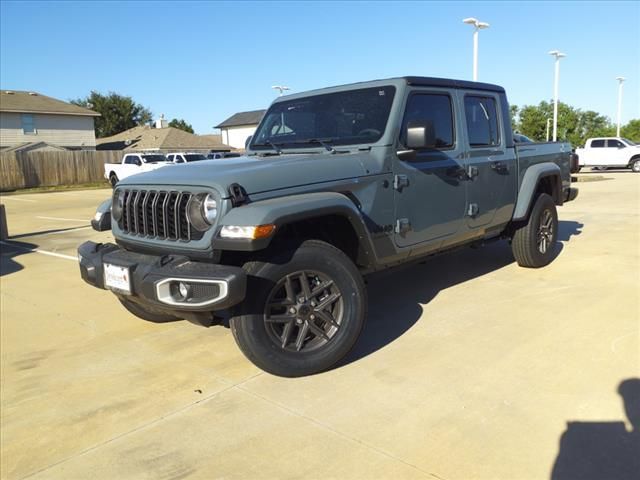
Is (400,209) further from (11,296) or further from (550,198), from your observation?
(11,296)

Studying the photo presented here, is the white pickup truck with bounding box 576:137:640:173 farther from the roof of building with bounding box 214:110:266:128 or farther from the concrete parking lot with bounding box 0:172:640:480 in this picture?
the roof of building with bounding box 214:110:266:128

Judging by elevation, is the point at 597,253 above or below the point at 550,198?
below

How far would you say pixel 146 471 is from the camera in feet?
8.71

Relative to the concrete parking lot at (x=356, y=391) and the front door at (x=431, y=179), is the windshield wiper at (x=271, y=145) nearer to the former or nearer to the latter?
the front door at (x=431, y=179)

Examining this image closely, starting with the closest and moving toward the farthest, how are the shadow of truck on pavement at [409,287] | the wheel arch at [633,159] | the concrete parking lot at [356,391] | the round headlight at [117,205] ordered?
the concrete parking lot at [356,391], the round headlight at [117,205], the shadow of truck on pavement at [409,287], the wheel arch at [633,159]

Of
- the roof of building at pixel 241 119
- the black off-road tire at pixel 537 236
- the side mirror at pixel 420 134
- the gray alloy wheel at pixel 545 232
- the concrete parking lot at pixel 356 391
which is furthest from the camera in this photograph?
the roof of building at pixel 241 119

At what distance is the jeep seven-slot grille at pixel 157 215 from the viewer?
3484 millimetres

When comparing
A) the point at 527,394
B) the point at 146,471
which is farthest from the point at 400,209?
the point at 146,471

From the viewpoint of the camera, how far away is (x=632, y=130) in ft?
156

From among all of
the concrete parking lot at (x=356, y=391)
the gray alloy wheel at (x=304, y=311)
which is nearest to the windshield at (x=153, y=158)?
the concrete parking lot at (x=356, y=391)

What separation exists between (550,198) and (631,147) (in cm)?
2388

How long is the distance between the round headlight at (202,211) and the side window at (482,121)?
2794 millimetres

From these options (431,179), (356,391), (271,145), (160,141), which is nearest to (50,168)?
(160,141)

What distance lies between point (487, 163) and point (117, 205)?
11.1 feet
